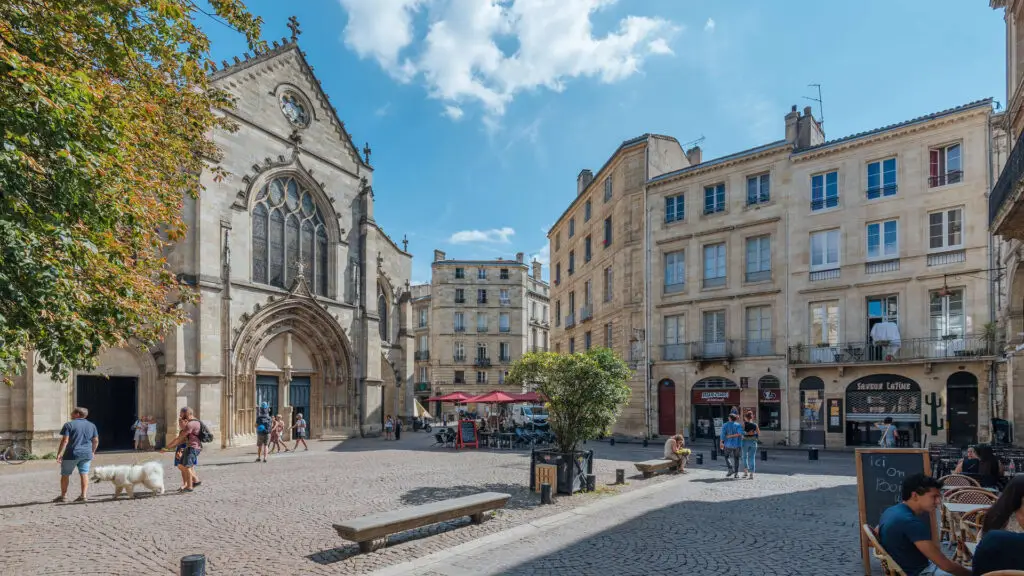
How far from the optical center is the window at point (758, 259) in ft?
85.6

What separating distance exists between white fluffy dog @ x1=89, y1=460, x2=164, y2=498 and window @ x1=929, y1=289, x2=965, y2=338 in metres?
23.3

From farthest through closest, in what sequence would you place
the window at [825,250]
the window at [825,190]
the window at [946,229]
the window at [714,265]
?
the window at [714,265] < the window at [825,190] < the window at [825,250] < the window at [946,229]

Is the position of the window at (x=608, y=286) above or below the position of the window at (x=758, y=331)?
above

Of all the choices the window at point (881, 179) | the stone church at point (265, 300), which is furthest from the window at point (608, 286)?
the window at point (881, 179)

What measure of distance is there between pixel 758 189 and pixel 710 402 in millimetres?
9145

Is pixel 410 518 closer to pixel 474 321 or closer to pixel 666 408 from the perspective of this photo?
pixel 666 408

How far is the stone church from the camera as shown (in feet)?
67.5

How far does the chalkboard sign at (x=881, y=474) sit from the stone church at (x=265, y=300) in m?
19.5

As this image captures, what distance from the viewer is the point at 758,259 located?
1039 inches

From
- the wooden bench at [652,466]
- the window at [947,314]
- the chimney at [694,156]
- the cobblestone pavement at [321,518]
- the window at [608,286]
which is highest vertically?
the chimney at [694,156]

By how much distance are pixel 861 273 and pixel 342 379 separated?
20923mm

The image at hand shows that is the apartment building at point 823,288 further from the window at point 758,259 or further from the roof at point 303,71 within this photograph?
the roof at point 303,71

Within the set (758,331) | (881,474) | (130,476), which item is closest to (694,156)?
(758,331)

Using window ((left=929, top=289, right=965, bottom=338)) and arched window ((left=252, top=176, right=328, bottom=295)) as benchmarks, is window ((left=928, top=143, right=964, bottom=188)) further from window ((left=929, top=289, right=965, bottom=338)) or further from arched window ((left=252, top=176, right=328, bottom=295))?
arched window ((left=252, top=176, right=328, bottom=295))
